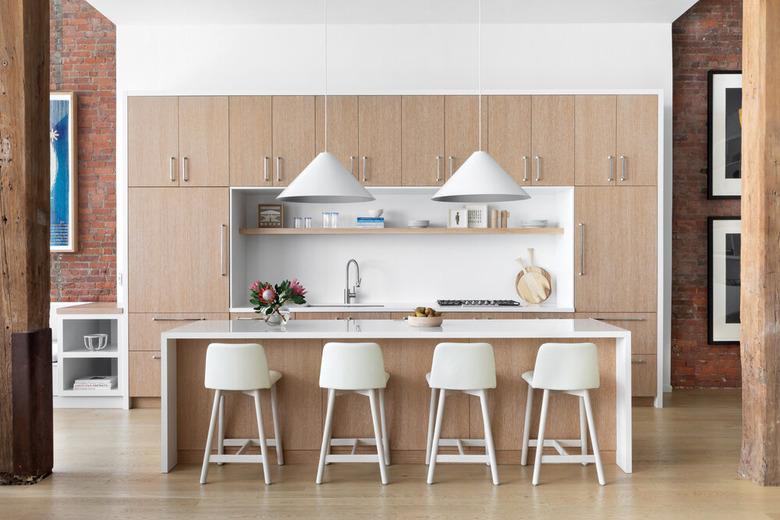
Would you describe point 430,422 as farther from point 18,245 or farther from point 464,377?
point 18,245

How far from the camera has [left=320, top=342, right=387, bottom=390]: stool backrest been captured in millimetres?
3662

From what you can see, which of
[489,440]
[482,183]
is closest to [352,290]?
[482,183]

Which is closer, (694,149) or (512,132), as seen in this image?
(512,132)

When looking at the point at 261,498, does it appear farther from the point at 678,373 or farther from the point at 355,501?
the point at 678,373

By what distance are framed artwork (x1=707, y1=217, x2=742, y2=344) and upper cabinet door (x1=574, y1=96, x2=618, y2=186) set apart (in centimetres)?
132

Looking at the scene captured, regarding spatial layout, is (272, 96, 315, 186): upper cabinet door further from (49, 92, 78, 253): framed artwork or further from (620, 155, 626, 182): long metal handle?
(620, 155, 626, 182): long metal handle

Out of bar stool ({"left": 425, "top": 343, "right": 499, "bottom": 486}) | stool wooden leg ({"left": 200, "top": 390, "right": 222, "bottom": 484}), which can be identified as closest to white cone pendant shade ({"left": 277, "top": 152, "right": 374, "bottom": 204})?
bar stool ({"left": 425, "top": 343, "right": 499, "bottom": 486})

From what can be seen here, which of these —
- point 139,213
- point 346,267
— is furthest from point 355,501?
point 139,213

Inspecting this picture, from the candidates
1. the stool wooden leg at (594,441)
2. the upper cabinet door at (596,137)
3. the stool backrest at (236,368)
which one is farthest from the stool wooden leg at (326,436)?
the upper cabinet door at (596,137)

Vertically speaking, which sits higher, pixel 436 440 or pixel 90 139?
pixel 90 139

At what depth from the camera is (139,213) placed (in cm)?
574

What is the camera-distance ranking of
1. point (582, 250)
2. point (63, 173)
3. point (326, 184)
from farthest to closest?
point (63, 173) → point (582, 250) → point (326, 184)

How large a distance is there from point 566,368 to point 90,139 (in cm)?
512

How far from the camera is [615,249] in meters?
5.71
